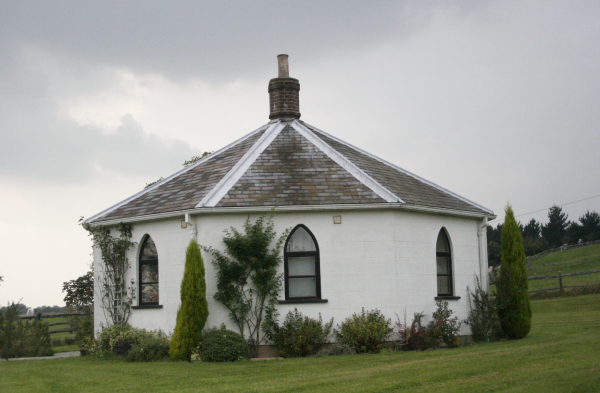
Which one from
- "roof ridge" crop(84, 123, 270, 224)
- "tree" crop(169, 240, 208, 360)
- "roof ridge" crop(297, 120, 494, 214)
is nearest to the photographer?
"tree" crop(169, 240, 208, 360)

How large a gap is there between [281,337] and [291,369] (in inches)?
102

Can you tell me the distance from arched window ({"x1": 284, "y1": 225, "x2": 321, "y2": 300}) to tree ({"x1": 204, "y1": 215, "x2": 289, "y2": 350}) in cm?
40

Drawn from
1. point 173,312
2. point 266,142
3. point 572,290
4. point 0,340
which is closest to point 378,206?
point 266,142

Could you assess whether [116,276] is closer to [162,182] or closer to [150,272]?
[150,272]

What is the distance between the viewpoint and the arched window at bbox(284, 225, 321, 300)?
1602 cm

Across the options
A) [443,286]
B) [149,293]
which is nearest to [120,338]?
[149,293]

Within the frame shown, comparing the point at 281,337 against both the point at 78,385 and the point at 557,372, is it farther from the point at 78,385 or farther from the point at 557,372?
the point at 557,372

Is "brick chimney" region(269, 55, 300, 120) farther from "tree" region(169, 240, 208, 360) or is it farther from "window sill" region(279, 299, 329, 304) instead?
"tree" region(169, 240, 208, 360)

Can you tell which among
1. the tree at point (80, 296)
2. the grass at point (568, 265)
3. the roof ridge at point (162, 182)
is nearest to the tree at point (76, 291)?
the tree at point (80, 296)

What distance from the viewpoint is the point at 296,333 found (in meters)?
15.3

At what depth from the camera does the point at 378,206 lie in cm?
1586

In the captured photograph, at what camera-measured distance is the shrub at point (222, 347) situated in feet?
47.7

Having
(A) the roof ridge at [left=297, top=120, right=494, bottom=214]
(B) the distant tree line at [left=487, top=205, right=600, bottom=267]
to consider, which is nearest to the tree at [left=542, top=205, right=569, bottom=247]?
(B) the distant tree line at [left=487, top=205, right=600, bottom=267]

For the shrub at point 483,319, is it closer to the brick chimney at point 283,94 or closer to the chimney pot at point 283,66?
the brick chimney at point 283,94
